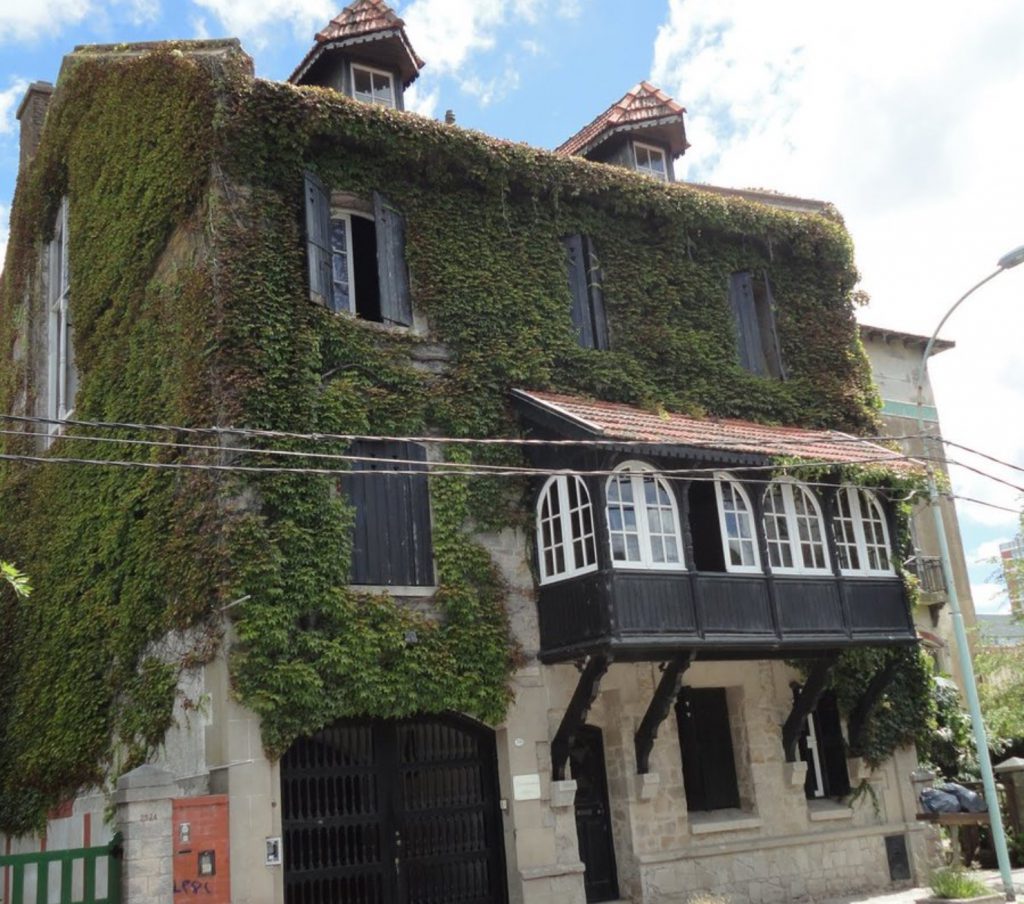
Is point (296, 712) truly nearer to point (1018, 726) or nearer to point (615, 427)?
point (615, 427)

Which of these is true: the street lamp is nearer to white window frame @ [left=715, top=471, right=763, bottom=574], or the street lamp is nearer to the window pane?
white window frame @ [left=715, top=471, right=763, bottom=574]

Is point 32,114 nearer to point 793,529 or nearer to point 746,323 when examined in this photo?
point 746,323

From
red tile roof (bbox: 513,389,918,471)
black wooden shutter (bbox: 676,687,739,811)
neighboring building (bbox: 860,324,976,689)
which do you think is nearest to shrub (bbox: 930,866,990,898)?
black wooden shutter (bbox: 676,687,739,811)

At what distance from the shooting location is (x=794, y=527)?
16.8 metres

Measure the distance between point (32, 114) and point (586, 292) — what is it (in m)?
13.1

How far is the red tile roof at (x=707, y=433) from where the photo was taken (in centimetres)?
1538

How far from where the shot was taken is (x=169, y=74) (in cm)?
1709

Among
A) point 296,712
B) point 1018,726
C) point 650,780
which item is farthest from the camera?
point 1018,726

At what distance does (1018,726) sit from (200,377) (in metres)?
17.6

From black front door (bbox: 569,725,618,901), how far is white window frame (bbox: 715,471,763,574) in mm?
3114

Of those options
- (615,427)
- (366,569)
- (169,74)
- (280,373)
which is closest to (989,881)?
(615,427)

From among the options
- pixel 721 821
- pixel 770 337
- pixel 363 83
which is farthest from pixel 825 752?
pixel 363 83

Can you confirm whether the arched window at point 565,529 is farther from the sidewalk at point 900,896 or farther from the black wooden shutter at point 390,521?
the sidewalk at point 900,896

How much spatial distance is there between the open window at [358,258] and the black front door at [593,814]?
6.60 m
